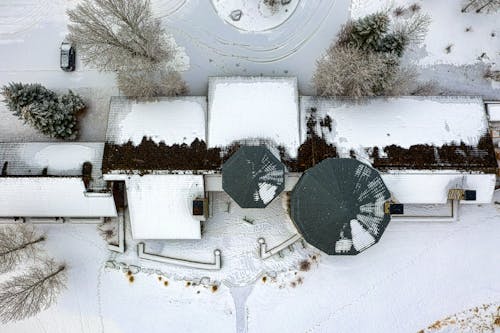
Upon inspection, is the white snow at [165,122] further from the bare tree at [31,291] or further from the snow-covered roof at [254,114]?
the bare tree at [31,291]

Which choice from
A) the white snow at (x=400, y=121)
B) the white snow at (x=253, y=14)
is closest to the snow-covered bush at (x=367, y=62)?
the white snow at (x=400, y=121)

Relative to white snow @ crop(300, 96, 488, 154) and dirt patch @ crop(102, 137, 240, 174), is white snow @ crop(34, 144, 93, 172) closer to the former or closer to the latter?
dirt patch @ crop(102, 137, 240, 174)

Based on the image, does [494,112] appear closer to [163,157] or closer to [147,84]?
[163,157]

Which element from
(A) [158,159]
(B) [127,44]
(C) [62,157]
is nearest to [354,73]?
(A) [158,159]

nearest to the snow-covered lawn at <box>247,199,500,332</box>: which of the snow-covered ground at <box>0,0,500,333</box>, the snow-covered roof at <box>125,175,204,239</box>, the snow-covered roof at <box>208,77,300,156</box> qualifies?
the snow-covered ground at <box>0,0,500,333</box>

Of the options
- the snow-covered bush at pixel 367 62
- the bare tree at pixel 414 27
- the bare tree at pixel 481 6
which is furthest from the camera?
the bare tree at pixel 481 6
